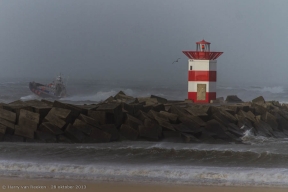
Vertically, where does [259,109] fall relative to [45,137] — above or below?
above

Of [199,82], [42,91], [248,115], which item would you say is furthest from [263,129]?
[42,91]

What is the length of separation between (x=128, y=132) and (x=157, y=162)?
1.14 metres

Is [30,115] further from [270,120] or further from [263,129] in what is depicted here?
[270,120]

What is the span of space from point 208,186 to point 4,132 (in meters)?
3.34

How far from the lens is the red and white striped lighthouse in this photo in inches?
363

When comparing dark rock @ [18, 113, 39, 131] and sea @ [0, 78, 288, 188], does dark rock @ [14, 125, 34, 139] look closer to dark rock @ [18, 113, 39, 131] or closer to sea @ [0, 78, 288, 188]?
dark rock @ [18, 113, 39, 131]

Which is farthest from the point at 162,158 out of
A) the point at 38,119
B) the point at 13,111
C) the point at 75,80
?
the point at 75,80

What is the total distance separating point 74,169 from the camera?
20.1 feet

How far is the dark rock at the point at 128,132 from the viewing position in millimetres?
7633

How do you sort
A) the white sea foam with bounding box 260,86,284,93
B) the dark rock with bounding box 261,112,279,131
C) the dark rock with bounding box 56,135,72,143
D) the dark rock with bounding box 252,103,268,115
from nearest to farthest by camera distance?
the dark rock with bounding box 56,135,72,143 → the dark rock with bounding box 261,112,279,131 → the dark rock with bounding box 252,103,268,115 → the white sea foam with bounding box 260,86,284,93

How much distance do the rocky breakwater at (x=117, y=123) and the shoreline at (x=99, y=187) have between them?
74.6 inches

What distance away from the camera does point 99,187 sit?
5.52m

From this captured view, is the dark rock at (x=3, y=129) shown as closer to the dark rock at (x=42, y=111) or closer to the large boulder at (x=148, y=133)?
the dark rock at (x=42, y=111)

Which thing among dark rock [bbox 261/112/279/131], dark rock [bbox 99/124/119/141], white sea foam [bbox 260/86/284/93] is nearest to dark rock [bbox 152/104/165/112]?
dark rock [bbox 99/124/119/141]
